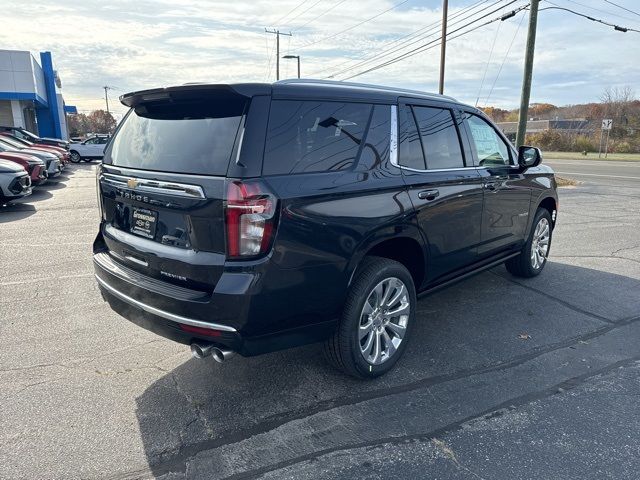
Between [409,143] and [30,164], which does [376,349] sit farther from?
[30,164]

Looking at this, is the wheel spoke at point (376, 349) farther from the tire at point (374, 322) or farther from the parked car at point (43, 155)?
the parked car at point (43, 155)

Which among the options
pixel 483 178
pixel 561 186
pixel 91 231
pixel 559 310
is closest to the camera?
pixel 483 178

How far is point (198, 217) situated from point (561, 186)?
1734cm

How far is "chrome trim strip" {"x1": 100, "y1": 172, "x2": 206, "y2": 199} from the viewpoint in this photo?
271 centimetres

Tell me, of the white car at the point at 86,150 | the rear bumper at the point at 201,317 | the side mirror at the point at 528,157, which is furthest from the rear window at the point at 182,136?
the white car at the point at 86,150

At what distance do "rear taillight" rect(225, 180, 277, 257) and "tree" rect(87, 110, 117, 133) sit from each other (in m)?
96.8

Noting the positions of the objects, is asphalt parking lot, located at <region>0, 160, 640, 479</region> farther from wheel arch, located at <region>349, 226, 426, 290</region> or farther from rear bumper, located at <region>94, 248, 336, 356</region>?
wheel arch, located at <region>349, 226, 426, 290</region>

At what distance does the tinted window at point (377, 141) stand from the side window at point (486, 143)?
52.6 inches

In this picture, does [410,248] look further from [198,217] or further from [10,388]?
[10,388]

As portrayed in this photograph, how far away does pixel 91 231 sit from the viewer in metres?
8.33

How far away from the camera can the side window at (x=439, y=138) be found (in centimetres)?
386

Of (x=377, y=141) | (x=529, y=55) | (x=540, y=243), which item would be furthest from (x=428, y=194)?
(x=529, y=55)

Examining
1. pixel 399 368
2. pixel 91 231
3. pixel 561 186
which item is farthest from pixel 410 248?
pixel 561 186

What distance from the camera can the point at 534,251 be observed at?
5.72 meters
